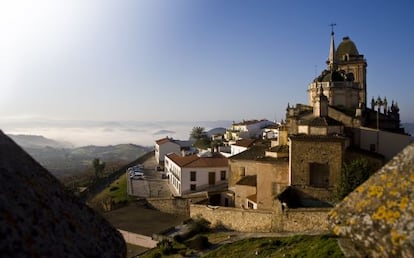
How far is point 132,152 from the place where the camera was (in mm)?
180000

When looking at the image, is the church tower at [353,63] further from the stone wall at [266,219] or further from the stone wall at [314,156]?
the stone wall at [266,219]

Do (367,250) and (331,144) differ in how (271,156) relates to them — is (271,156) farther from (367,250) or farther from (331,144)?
(367,250)

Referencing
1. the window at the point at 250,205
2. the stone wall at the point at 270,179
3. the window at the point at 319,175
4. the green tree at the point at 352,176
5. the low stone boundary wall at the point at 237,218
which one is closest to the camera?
the green tree at the point at 352,176

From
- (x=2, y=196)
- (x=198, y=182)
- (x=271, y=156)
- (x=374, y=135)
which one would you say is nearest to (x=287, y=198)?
(x=271, y=156)

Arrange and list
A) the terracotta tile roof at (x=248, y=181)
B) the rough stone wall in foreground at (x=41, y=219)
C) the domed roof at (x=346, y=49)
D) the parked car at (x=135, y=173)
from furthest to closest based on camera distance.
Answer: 1. the domed roof at (x=346, y=49)
2. the parked car at (x=135, y=173)
3. the terracotta tile roof at (x=248, y=181)
4. the rough stone wall in foreground at (x=41, y=219)

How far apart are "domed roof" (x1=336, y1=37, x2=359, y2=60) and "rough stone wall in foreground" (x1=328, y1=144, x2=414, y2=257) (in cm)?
4774

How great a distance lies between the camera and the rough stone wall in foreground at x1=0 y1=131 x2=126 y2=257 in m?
1.99

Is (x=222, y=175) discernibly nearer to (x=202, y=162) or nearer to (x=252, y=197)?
(x=202, y=162)

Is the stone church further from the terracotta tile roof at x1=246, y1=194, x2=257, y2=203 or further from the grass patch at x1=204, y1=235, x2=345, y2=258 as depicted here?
the grass patch at x1=204, y1=235, x2=345, y2=258

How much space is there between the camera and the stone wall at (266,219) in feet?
60.2

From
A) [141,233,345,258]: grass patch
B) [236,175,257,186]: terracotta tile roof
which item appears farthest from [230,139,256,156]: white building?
[141,233,345,258]: grass patch

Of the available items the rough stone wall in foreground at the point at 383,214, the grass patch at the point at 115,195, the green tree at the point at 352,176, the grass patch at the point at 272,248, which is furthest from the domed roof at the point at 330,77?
the rough stone wall in foreground at the point at 383,214

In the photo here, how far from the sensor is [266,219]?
20.4 metres

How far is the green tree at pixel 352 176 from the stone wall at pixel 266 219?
208 centimetres
